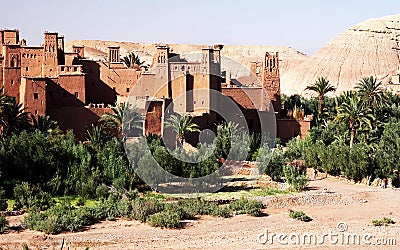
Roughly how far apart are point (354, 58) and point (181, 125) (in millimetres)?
41488

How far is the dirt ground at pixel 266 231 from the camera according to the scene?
52.6ft

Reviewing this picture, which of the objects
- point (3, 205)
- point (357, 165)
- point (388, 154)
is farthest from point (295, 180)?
point (3, 205)

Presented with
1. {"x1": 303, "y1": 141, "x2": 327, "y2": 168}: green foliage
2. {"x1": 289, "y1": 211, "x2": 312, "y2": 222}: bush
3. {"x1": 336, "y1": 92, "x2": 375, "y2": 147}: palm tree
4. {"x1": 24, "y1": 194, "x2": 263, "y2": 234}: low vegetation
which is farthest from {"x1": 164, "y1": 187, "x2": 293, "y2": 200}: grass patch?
{"x1": 336, "y1": 92, "x2": 375, "y2": 147}: palm tree

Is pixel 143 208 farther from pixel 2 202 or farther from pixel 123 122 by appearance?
pixel 123 122

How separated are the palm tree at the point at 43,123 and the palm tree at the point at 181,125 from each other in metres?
5.00

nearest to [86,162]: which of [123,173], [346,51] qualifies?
[123,173]

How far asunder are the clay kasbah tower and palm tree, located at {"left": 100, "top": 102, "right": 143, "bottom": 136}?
53 cm

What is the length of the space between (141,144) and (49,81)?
266 inches

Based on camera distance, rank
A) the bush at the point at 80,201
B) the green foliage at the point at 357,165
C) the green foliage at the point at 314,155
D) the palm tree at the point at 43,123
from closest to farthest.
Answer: the bush at the point at 80,201 < the green foliage at the point at 357,165 < the palm tree at the point at 43,123 < the green foliage at the point at 314,155

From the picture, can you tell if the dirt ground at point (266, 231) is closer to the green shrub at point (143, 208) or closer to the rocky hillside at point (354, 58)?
the green shrub at point (143, 208)

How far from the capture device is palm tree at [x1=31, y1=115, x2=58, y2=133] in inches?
1022

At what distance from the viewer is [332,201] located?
21281 mm

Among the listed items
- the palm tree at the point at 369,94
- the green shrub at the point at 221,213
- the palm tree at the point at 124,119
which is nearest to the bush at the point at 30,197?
the green shrub at the point at 221,213

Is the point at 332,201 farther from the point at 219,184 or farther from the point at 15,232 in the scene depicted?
the point at 15,232
